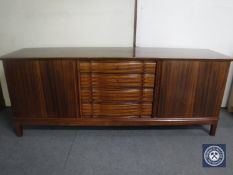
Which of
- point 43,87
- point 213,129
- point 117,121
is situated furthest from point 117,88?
point 213,129

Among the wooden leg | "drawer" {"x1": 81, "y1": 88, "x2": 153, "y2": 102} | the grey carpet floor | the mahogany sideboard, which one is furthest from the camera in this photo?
the wooden leg

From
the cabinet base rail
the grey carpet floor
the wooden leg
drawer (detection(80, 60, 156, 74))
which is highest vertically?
drawer (detection(80, 60, 156, 74))

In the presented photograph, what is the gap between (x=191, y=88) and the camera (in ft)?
5.51

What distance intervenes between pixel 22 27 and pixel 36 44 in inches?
9.4

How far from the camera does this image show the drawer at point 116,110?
1757mm

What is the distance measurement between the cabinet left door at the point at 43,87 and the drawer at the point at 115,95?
0.39 ft

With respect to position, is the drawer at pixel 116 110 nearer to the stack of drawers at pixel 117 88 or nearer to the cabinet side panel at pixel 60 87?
the stack of drawers at pixel 117 88

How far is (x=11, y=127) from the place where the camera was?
6.71ft

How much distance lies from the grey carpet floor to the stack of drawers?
0.90 ft

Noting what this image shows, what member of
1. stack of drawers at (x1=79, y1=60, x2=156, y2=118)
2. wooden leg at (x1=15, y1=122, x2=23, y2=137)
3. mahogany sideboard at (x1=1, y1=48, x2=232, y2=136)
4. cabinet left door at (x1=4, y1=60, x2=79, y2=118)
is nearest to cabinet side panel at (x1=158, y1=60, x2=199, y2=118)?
mahogany sideboard at (x1=1, y1=48, x2=232, y2=136)

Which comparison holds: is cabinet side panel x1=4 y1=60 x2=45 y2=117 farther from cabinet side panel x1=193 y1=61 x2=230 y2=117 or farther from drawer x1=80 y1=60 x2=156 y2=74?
cabinet side panel x1=193 y1=61 x2=230 y2=117

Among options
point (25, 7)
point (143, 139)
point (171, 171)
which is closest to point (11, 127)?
point (25, 7)

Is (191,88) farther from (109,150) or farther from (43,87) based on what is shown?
(43,87)

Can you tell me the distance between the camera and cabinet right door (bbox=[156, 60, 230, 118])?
1.61 m
